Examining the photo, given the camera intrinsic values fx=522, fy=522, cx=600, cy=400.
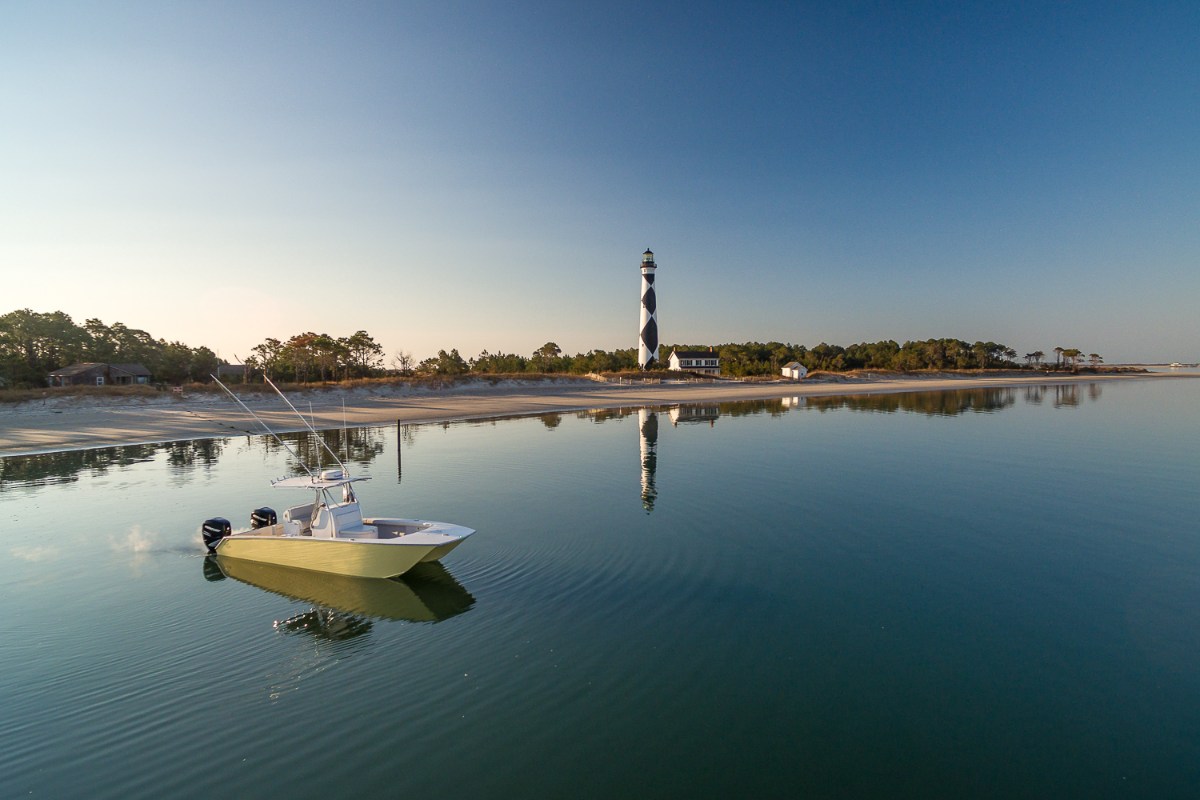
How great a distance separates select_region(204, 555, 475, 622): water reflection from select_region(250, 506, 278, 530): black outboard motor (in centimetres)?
112

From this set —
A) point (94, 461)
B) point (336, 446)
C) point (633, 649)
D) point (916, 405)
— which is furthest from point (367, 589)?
point (916, 405)

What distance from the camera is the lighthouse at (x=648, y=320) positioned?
4102 inches

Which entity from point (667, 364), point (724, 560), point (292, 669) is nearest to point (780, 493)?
point (724, 560)

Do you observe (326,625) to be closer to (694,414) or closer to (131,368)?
(694,414)

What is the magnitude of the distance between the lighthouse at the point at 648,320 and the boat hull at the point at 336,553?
9198 centimetres

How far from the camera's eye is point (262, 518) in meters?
15.7

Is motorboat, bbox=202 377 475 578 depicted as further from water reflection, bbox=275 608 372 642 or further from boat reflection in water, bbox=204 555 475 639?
water reflection, bbox=275 608 372 642

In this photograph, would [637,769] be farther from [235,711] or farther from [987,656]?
[987,656]

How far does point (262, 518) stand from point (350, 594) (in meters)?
4.82

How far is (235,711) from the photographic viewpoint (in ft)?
27.3

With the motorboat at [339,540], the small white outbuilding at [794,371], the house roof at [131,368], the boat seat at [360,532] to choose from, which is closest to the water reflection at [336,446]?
the motorboat at [339,540]

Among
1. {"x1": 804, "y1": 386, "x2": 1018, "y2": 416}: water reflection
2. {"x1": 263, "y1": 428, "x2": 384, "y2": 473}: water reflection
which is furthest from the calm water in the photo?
{"x1": 804, "y1": 386, "x2": 1018, "y2": 416}: water reflection

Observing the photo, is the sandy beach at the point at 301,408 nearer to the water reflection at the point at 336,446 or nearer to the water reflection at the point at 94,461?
the water reflection at the point at 94,461

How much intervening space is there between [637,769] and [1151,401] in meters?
95.8
